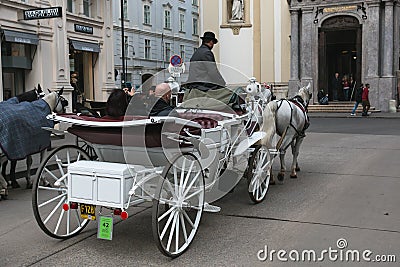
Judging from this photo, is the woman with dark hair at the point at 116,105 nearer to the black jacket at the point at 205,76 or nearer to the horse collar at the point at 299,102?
the black jacket at the point at 205,76

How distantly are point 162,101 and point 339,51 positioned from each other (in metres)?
28.5

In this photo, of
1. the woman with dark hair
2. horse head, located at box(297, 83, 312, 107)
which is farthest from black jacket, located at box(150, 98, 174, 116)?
horse head, located at box(297, 83, 312, 107)

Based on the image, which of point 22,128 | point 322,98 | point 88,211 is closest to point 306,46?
point 322,98

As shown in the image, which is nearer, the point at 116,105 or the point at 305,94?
the point at 116,105

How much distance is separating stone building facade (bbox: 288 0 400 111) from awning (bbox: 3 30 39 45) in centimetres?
1763

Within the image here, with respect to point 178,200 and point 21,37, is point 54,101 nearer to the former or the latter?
point 178,200

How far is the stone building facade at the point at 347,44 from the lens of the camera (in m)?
28.4

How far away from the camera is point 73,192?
5055mm

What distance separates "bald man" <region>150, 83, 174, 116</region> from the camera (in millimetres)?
5438

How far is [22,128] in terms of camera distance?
734 centimetres

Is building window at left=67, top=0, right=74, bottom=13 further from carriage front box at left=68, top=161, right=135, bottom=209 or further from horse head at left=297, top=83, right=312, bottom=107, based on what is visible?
carriage front box at left=68, top=161, right=135, bottom=209

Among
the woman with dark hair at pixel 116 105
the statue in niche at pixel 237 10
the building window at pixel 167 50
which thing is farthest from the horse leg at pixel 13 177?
the building window at pixel 167 50

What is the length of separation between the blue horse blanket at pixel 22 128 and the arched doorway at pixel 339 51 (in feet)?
81.1

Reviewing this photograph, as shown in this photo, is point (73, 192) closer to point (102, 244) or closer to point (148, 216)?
point (102, 244)
